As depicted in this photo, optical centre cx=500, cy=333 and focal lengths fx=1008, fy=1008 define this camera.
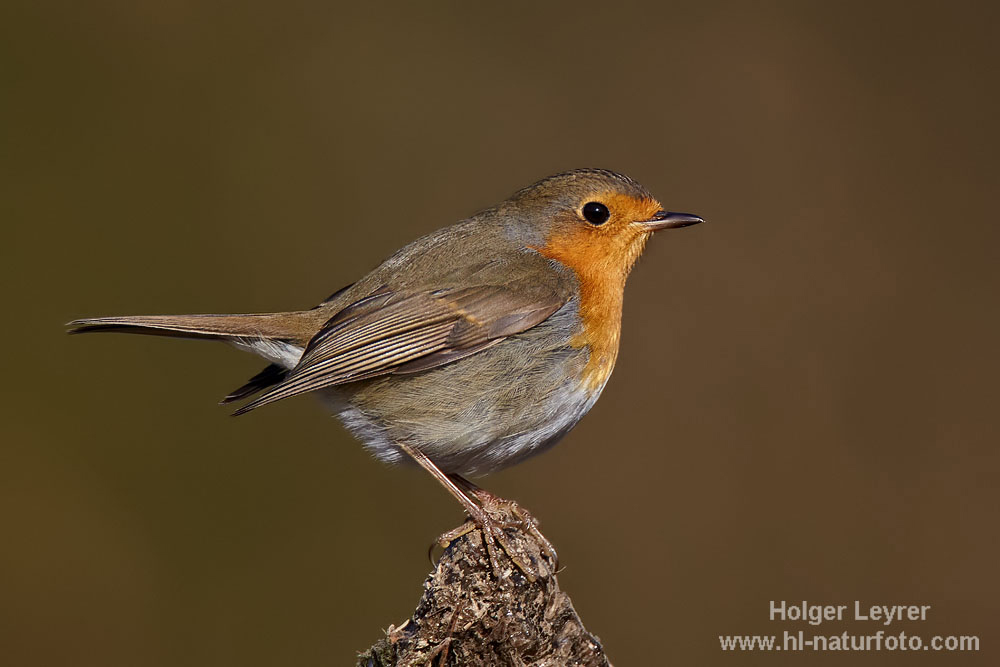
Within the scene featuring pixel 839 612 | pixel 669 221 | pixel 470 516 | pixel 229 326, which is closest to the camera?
pixel 470 516

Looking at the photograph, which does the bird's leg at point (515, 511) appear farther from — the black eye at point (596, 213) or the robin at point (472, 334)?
the black eye at point (596, 213)

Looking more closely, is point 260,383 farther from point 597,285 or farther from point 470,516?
point 597,285

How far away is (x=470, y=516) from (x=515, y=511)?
237mm

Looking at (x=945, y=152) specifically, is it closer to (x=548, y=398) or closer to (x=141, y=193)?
(x=548, y=398)

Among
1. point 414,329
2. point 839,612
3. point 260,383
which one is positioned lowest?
point 839,612

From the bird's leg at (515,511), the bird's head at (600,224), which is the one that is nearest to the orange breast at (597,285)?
the bird's head at (600,224)

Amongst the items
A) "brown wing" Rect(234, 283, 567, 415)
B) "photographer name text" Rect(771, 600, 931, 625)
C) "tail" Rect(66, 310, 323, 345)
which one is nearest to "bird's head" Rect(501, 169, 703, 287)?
"brown wing" Rect(234, 283, 567, 415)

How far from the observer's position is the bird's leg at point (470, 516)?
2873 millimetres

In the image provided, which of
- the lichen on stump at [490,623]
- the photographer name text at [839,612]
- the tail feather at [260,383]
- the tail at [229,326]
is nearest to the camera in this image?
the lichen on stump at [490,623]

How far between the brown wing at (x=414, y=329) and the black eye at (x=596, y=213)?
0.42 m

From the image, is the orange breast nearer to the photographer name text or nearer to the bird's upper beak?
the bird's upper beak

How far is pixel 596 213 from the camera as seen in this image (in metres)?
3.96

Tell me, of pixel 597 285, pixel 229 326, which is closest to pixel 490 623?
pixel 597 285

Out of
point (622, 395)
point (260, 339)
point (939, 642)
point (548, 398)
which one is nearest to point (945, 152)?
point (622, 395)
